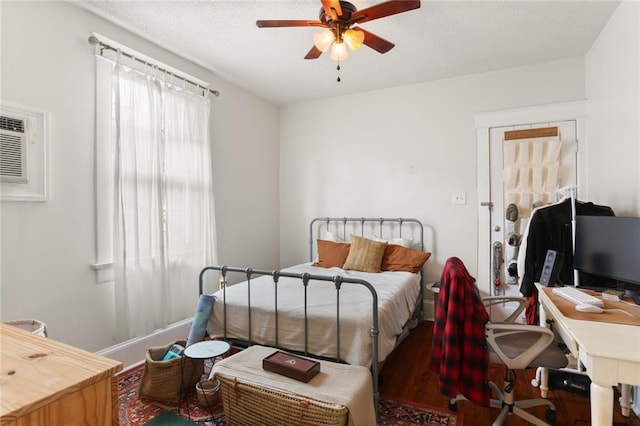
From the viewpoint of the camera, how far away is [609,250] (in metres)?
1.93

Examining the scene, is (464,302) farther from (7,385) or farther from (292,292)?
(7,385)

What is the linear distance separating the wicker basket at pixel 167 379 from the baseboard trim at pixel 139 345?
0.34 m

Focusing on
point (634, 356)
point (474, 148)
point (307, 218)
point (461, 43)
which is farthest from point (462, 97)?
point (634, 356)

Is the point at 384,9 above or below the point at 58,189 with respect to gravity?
above

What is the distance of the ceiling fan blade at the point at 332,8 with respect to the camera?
1.80 metres

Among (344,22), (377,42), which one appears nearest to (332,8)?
(344,22)

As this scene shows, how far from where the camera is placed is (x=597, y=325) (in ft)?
4.56

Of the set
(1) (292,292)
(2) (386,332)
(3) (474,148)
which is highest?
(3) (474,148)

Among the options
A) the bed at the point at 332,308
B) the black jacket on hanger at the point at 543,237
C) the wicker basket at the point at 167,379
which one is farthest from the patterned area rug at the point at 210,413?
the black jacket on hanger at the point at 543,237

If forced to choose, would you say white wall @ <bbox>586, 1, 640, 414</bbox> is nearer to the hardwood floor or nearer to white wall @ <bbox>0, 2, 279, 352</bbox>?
the hardwood floor

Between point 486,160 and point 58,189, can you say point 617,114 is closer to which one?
point 486,160

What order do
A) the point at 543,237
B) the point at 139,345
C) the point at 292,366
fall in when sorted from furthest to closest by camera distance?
the point at 139,345 < the point at 543,237 < the point at 292,366

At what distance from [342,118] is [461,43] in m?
1.61

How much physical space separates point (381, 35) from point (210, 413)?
291 centimetres
